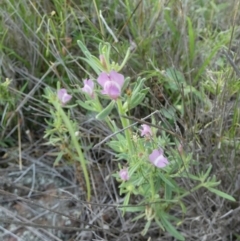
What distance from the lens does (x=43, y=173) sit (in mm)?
1386

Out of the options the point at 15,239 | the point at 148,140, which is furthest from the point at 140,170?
the point at 15,239

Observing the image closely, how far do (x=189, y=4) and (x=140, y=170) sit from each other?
61 cm

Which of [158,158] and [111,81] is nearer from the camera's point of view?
[111,81]

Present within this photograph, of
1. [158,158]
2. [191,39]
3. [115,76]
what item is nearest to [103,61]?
[115,76]

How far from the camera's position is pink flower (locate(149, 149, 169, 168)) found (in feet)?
3.33

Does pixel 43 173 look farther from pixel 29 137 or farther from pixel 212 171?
pixel 212 171

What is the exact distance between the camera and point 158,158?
1018 millimetres

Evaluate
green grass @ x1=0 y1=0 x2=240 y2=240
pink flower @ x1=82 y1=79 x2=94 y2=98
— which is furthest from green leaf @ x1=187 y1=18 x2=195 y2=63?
pink flower @ x1=82 y1=79 x2=94 y2=98

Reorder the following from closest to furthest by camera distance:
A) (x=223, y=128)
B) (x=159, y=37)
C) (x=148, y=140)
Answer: (x=148, y=140) → (x=223, y=128) → (x=159, y=37)

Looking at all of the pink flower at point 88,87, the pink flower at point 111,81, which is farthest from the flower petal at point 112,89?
the pink flower at point 88,87

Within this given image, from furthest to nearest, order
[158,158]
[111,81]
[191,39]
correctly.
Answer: [191,39], [158,158], [111,81]

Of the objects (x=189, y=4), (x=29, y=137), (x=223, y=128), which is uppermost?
(x=189, y=4)

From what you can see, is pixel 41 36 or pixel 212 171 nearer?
pixel 212 171

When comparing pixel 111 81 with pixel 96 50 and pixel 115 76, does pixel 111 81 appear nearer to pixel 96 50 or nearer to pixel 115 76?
pixel 115 76
